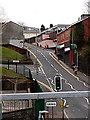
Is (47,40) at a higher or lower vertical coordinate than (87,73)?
higher

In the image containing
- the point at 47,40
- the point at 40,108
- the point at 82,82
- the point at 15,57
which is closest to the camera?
the point at 40,108

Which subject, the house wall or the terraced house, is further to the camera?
the house wall

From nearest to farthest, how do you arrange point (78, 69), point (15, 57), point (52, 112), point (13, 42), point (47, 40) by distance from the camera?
point (52, 112)
point (78, 69)
point (15, 57)
point (13, 42)
point (47, 40)

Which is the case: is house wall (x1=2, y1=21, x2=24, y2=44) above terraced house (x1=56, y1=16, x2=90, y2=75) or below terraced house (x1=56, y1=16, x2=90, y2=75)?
above

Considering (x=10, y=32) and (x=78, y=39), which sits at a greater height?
(x=10, y=32)

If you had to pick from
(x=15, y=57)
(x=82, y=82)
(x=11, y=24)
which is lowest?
(x=82, y=82)

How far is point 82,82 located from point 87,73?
11.5 feet

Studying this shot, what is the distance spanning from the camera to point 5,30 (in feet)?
167

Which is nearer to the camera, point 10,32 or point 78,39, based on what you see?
point 78,39

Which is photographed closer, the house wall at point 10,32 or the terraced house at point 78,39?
the terraced house at point 78,39

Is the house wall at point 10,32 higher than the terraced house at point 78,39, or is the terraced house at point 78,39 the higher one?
the house wall at point 10,32

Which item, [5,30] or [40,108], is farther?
[5,30]

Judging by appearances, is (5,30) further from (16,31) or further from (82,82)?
(82,82)

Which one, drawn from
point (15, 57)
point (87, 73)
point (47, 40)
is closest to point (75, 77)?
point (87, 73)
